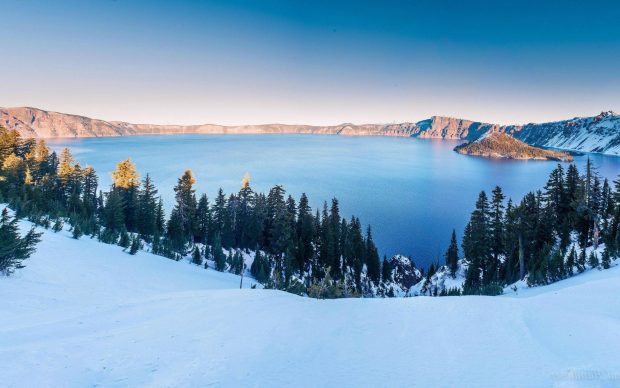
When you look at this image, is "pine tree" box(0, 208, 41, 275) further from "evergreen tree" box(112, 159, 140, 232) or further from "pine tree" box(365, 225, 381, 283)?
"pine tree" box(365, 225, 381, 283)

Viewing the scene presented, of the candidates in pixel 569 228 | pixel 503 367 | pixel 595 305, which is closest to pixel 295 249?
pixel 569 228

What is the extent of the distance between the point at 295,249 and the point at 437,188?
82.1 m

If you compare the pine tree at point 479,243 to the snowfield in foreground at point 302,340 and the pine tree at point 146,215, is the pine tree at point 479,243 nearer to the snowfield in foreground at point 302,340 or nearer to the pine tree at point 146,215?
the snowfield in foreground at point 302,340

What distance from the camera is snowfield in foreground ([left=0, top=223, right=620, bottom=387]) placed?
6.30 metres

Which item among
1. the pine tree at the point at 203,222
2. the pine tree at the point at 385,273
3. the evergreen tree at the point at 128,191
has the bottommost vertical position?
the pine tree at the point at 385,273

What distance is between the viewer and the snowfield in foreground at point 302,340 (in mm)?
6301

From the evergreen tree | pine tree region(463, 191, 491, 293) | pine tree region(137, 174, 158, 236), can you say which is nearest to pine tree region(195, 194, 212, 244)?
pine tree region(137, 174, 158, 236)

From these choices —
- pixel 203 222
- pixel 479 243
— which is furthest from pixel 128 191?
pixel 479 243

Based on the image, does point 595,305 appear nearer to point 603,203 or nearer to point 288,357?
point 288,357

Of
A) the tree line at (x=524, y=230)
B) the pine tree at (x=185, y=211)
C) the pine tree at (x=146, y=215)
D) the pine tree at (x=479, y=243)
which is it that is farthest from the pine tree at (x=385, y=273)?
the pine tree at (x=146, y=215)

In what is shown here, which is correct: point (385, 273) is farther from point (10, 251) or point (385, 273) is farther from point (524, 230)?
point (10, 251)

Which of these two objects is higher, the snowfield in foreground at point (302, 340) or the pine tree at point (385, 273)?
the snowfield in foreground at point (302, 340)

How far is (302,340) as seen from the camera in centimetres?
841

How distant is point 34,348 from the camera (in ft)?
23.2
